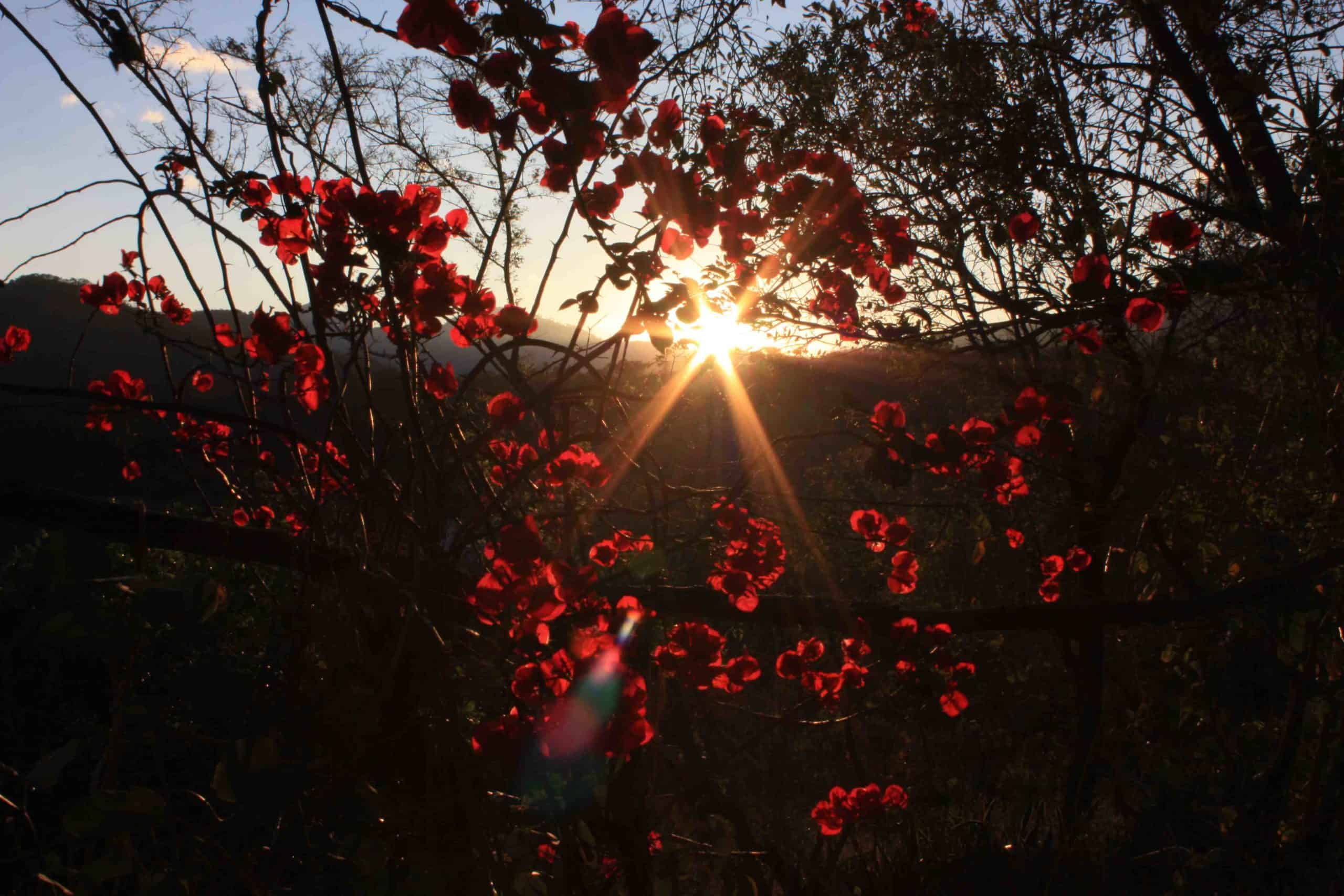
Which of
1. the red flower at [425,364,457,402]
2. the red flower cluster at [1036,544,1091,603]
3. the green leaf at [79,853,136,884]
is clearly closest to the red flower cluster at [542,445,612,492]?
the red flower at [425,364,457,402]

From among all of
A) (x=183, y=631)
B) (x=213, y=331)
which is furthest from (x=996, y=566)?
(x=183, y=631)

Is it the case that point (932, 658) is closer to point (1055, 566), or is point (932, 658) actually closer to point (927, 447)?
point (1055, 566)

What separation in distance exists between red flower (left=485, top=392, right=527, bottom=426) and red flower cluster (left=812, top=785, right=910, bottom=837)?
2246 millimetres

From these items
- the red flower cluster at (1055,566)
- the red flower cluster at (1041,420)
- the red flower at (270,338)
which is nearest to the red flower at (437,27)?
the red flower at (270,338)

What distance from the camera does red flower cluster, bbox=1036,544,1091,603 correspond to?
4.16 m

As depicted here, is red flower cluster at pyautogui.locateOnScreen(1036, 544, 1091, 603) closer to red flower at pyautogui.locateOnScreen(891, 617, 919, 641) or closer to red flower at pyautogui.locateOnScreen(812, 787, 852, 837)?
red flower at pyautogui.locateOnScreen(891, 617, 919, 641)

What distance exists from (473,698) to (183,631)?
1.73m

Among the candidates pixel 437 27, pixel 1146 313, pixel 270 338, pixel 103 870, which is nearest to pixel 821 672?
pixel 1146 313

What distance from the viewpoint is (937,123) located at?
190 inches

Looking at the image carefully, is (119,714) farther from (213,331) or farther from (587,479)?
(587,479)

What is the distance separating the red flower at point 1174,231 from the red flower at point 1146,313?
0.20 m

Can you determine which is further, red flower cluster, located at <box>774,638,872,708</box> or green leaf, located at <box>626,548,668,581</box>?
red flower cluster, located at <box>774,638,872,708</box>

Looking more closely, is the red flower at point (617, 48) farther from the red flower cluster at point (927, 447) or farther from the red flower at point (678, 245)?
the red flower cluster at point (927, 447)

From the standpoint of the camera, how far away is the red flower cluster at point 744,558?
2617mm
